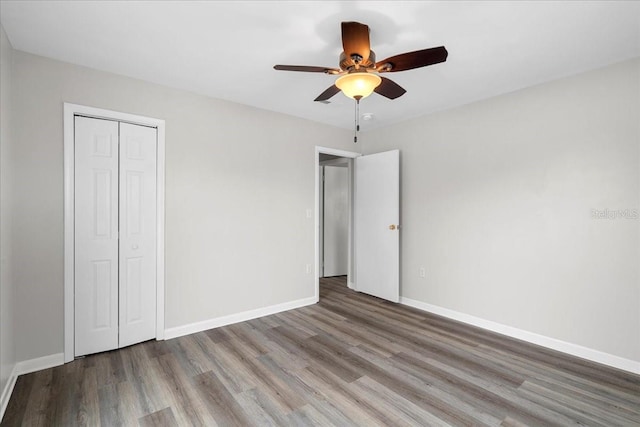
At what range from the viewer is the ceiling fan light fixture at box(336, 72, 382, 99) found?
6.53ft

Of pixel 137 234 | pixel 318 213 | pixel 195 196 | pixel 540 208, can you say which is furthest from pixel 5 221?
pixel 540 208

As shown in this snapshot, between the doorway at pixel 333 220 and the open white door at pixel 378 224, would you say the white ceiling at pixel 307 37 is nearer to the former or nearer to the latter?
the open white door at pixel 378 224

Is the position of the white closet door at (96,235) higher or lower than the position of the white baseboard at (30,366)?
higher

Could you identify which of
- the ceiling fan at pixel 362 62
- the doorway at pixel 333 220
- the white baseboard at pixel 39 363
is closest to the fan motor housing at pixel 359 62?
the ceiling fan at pixel 362 62

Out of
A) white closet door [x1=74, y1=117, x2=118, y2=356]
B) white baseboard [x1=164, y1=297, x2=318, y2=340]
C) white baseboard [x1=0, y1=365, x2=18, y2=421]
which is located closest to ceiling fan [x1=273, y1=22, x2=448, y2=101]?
white closet door [x1=74, y1=117, x2=118, y2=356]

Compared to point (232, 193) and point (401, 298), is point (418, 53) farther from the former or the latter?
point (401, 298)

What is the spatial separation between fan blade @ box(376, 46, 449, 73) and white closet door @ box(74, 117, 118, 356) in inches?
95.5

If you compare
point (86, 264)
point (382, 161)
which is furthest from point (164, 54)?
point (382, 161)

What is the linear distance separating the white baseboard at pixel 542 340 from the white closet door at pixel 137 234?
3.13 metres

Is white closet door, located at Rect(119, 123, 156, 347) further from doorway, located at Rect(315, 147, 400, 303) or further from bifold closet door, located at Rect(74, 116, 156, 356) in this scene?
doorway, located at Rect(315, 147, 400, 303)

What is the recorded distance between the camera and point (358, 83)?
2.02 m

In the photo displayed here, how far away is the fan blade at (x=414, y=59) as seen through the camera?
1.80 meters

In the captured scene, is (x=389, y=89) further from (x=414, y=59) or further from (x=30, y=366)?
(x=30, y=366)

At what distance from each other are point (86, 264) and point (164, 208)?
78cm
